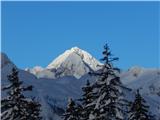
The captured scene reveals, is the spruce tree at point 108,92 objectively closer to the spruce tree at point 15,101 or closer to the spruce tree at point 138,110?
the spruce tree at point 15,101

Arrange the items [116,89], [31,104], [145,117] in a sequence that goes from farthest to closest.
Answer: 1. [145,117]
2. [31,104]
3. [116,89]

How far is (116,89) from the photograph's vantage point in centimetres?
3859

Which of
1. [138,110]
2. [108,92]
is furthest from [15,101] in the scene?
[138,110]

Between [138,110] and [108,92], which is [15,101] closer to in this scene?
Answer: [108,92]

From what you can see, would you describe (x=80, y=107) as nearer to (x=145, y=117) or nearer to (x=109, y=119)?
(x=145, y=117)

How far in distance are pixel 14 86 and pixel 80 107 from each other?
8842 mm

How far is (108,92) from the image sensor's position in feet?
127

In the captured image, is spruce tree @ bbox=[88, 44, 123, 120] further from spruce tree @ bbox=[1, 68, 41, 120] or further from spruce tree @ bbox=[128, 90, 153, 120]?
spruce tree @ bbox=[128, 90, 153, 120]

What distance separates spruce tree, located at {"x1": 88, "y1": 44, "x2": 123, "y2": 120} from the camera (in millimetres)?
38562

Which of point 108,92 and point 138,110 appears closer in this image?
point 108,92

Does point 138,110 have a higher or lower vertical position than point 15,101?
higher

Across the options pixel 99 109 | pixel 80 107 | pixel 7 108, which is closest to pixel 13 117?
pixel 7 108

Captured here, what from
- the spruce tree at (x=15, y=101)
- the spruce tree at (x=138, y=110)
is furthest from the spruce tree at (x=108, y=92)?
the spruce tree at (x=138, y=110)

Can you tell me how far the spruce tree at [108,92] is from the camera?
3856 cm
